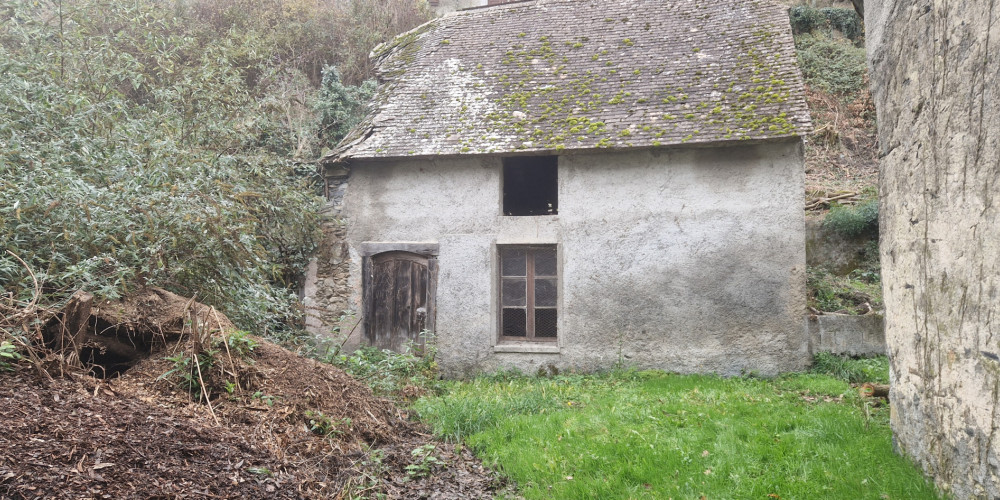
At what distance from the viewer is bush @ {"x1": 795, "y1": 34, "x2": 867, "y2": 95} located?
1730cm

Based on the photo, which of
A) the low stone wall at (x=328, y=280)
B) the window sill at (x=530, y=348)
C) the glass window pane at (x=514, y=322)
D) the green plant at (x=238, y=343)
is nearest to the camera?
the green plant at (x=238, y=343)

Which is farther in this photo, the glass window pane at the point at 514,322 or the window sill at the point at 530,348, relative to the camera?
the glass window pane at the point at 514,322

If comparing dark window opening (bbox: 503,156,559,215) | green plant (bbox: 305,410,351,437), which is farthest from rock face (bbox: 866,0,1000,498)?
dark window opening (bbox: 503,156,559,215)

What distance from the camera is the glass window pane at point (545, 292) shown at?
380 inches

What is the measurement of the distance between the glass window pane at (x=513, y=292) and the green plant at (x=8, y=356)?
6637 millimetres

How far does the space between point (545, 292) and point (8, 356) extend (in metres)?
7.00

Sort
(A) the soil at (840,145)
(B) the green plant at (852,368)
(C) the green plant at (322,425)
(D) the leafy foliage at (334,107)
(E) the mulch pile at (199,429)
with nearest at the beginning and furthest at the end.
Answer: (E) the mulch pile at (199,429) → (C) the green plant at (322,425) → (B) the green plant at (852,368) → (D) the leafy foliage at (334,107) → (A) the soil at (840,145)

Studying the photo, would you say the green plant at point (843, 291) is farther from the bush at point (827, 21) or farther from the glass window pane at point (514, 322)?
the bush at point (827, 21)

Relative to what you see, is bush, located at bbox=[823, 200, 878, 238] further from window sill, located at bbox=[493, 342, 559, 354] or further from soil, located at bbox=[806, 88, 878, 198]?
window sill, located at bbox=[493, 342, 559, 354]

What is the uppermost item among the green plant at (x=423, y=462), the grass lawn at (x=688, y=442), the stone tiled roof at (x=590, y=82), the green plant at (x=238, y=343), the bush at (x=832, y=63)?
the bush at (x=832, y=63)

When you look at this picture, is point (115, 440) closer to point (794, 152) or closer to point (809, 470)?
point (809, 470)

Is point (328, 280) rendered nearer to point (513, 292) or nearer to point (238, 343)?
point (513, 292)

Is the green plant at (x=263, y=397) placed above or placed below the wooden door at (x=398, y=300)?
below

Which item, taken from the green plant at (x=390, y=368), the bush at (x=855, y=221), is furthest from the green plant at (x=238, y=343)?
the bush at (x=855, y=221)
